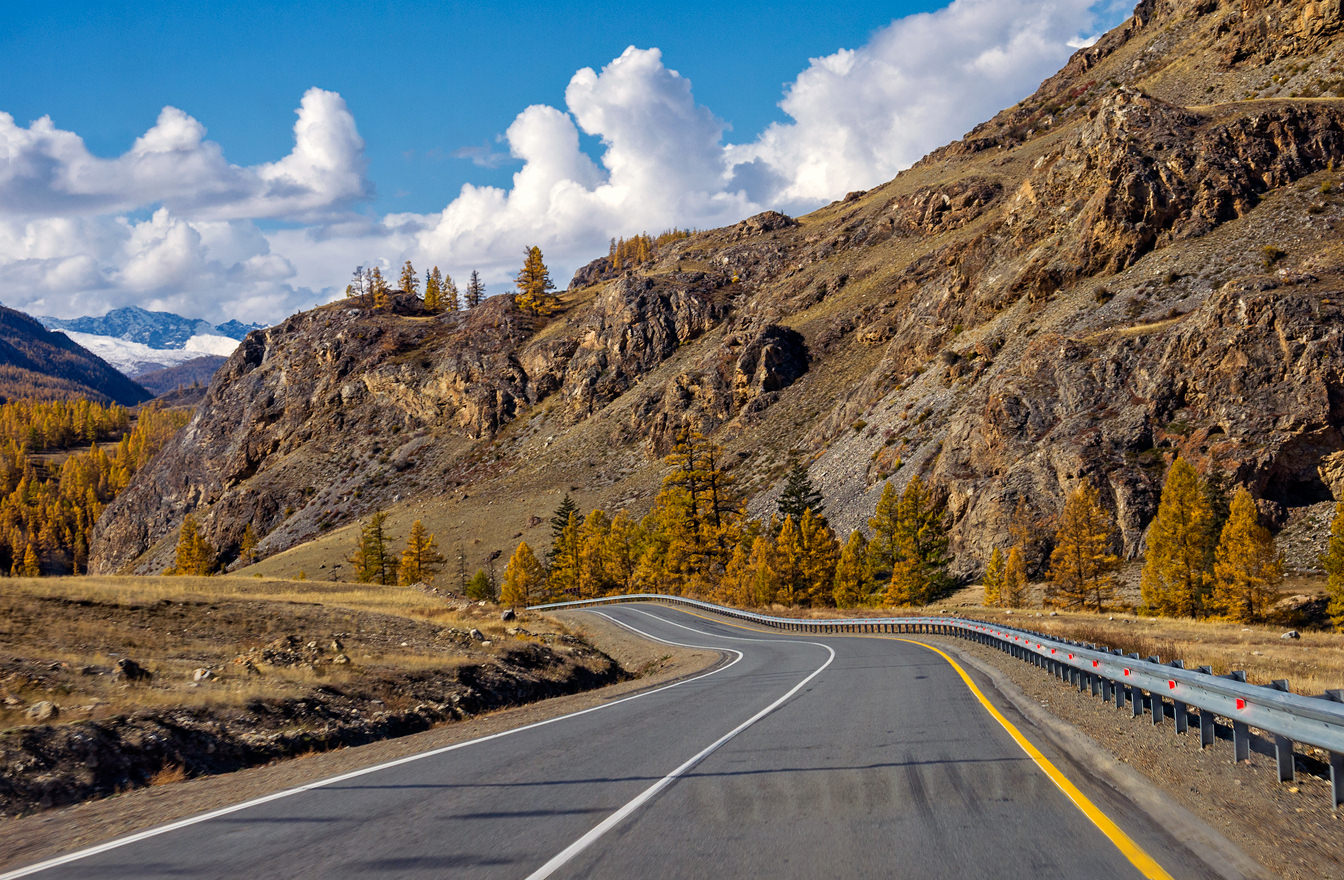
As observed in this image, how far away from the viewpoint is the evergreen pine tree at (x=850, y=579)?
185ft

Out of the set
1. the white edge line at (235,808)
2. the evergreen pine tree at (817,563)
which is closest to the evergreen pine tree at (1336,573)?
the evergreen pine tree at (817,563)

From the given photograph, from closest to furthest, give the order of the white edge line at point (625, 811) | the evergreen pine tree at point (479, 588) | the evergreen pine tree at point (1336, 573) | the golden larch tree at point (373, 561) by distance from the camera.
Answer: the white edge line at point (625, 811) → the evergreen pine tree at point (1336, 573) → the evergreen pine tree at point (479, 588) → the golden larch tree at point (373, 561)

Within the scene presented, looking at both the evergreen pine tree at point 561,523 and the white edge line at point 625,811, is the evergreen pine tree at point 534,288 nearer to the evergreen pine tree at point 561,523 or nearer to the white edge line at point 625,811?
the evergreen pine tree at point 561,523

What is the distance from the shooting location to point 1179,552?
45.2 metres

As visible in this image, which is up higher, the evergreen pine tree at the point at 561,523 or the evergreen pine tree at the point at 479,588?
the evergreen pine tree at the point at 561,523

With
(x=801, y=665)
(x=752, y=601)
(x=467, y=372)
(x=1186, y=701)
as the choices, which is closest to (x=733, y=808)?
(x=1186, y=701)

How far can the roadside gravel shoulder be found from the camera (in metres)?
5.15

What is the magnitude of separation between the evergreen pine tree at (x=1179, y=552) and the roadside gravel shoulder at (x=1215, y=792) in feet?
134

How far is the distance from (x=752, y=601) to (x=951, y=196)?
9783 cm

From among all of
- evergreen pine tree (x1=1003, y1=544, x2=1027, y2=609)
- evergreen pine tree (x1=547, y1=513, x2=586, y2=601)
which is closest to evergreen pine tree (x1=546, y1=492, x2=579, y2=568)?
evergreen pine tree (x1=547, y1=513, x2=586, y2=601)

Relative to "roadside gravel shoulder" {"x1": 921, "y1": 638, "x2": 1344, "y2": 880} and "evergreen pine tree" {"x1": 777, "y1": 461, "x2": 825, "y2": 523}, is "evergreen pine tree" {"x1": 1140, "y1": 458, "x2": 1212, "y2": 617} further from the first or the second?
"roadside gravel shoulder" {"x1": 921, "y1": 638, "x2": 1344, "y2": 880}

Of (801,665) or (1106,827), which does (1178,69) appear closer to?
(801,665)

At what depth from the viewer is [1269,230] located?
207 feet

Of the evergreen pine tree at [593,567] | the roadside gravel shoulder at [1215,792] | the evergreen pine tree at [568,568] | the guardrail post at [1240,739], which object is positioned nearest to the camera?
the roadside gravel shoulder at [1215,792]
